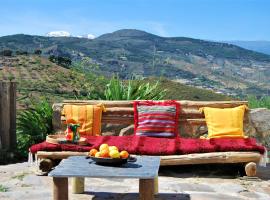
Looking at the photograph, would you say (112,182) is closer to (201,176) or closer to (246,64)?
(201,176)

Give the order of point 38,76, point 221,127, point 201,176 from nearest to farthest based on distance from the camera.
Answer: point 201,176 → point 221,127 → point 38,76

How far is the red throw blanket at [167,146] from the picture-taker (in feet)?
20.0

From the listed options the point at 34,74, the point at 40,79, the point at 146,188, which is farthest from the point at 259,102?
the point at 34,74

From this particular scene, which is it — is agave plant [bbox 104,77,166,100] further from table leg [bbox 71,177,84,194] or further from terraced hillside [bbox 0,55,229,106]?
terraced hillside [bbox 0,55,229,106]

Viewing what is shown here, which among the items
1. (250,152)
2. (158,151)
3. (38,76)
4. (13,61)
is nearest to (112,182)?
(158,151)

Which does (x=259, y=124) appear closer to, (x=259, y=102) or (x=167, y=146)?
(x=259, y=102)

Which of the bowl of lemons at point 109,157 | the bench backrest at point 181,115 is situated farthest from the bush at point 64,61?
the bowl of lemons at point 109,157

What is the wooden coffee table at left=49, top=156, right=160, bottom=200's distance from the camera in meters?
4.26

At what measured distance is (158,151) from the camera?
609 cm

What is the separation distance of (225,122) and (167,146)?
1108 mm

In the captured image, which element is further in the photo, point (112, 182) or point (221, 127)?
point (221, 127)

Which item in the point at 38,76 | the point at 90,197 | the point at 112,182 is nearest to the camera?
the point at 90,197

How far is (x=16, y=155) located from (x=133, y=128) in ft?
5.54

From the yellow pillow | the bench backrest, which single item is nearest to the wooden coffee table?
the yellow pillow
